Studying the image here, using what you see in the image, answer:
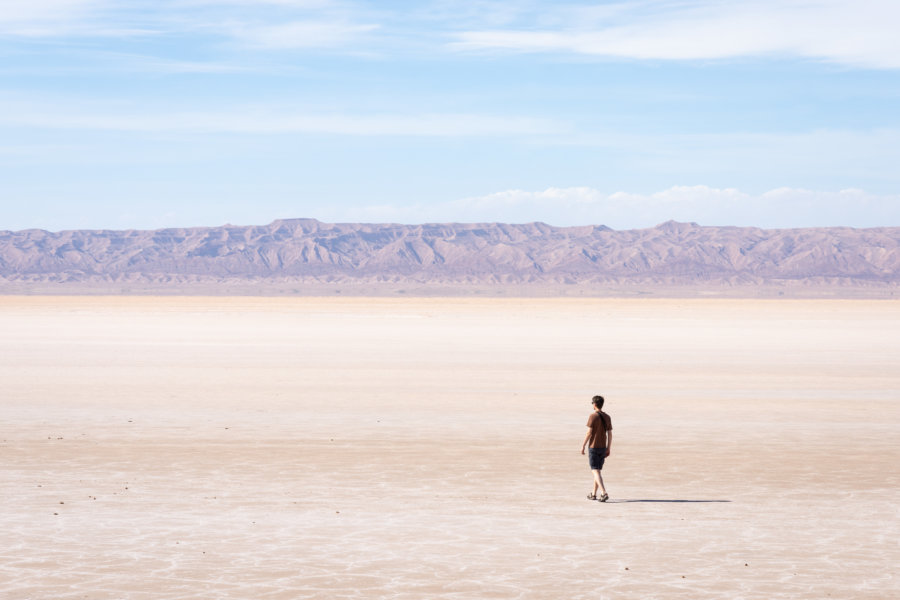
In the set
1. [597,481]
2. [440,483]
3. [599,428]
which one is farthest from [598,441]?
[440,483]

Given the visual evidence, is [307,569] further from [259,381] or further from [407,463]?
[259,381]

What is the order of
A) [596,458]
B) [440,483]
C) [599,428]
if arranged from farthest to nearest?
[440,483]
[599,428]
[596,458]

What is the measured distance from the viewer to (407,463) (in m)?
14.0

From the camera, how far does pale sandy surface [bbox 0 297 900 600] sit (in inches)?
334

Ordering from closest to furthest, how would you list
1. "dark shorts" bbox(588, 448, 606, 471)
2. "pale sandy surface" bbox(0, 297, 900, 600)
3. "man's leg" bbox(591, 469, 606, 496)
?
1. "pale sandy surface" bbox(0, 297, 900, 600)
2. "man's leg" bbox(591, 469, 606, 496)
3. "dark shorts" bbox(588, 448, 606, 471)

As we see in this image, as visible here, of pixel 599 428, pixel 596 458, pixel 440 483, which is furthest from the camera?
pixel 440 483

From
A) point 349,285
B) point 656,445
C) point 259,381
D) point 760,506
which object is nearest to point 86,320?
point 259,381

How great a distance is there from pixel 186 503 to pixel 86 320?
172ft

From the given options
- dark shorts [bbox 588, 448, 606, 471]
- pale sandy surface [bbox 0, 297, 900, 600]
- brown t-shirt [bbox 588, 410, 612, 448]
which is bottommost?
pale sandy surface [bbox 0, 297, 900, 600]

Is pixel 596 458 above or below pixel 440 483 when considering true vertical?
above

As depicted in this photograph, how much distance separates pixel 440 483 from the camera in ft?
41.1

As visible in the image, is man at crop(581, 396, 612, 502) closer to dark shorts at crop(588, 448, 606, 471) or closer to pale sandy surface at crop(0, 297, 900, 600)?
dark shorts at crop(588, 448, 606, 471)

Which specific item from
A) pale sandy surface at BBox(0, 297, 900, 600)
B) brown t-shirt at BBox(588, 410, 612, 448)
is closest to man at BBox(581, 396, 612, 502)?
brown t-shirt at BBox(588, 410, 612, 448)

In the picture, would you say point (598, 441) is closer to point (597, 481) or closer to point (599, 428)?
point (599, 428)
